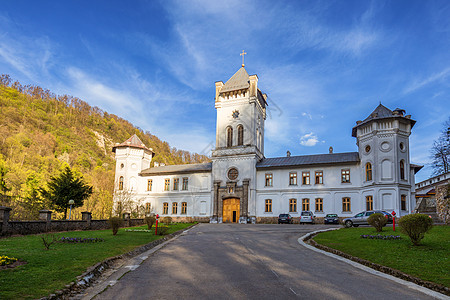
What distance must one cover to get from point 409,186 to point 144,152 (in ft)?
117

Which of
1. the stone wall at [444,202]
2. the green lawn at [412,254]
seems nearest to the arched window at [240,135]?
the stone wall at [444,202]

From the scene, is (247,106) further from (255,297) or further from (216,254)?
(255,297)

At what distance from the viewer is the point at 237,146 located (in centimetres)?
4366

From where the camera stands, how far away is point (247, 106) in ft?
147

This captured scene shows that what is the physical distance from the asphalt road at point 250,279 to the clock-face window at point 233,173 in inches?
1172

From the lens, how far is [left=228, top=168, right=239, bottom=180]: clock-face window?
42487 mm

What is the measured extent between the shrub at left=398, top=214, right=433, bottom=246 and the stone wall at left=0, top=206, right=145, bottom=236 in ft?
61.1

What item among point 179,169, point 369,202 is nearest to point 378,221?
point 369,202

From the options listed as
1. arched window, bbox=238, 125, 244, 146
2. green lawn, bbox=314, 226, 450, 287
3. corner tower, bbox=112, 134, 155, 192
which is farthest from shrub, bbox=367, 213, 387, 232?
corner tower, bbox=112, 134, 155, 192

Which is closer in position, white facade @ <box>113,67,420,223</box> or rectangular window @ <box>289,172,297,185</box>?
white facade @ <box>113,67,420,223</box>

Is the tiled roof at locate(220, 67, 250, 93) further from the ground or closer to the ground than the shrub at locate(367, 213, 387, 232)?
further from the ground

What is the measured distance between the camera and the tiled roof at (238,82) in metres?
45.5

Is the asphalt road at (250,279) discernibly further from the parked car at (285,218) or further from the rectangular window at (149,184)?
the rectangular window at (149,184)

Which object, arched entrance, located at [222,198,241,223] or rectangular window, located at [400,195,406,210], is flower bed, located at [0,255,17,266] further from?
rectangular window, located at [400,195,406,210]
